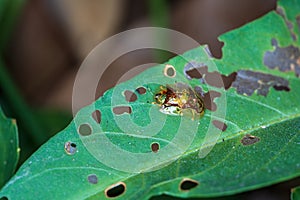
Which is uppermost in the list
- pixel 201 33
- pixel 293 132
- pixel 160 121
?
pixel 201 33

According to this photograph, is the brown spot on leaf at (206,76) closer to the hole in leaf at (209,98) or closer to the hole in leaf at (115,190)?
the hole in leaf at (209,98)

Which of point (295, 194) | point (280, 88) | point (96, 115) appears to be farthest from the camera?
point (280, 88)

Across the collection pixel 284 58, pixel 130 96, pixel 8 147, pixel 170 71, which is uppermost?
pixel 284 58

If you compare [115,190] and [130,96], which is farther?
[130,96]

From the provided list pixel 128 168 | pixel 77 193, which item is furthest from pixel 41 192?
pixel 128 168

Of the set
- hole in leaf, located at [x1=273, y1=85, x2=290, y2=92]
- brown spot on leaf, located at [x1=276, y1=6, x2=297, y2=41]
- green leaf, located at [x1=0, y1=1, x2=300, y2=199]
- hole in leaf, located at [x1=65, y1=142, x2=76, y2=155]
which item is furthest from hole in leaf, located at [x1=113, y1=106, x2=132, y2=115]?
brown spot on leaf, located at [x1=276, y1=6, x2=297, y2=41]

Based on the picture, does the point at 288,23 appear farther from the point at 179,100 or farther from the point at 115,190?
the point at 115,190

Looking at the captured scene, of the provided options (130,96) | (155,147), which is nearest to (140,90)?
(130,96)

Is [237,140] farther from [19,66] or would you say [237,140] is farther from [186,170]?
[19,66]

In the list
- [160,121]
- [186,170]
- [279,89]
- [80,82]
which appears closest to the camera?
[186,170]
